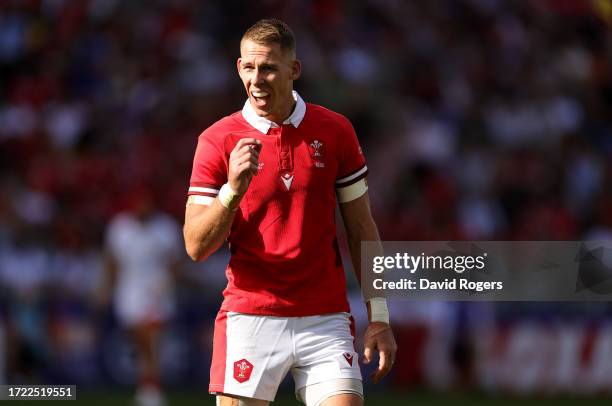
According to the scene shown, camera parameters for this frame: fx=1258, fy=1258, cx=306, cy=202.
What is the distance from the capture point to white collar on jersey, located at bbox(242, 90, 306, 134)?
5824mm

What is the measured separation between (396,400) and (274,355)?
8116mm

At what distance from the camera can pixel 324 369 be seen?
18.7 feet

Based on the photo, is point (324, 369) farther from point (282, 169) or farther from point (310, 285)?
point (282, 169)

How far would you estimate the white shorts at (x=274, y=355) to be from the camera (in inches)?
226

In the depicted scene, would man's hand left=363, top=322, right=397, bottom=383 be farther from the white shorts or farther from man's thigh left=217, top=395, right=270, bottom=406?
man's thigh left=217, top=395, right=270, bottom=406

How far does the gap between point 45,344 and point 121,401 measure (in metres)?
1.64

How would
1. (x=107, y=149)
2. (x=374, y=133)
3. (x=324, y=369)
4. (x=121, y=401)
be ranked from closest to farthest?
(x=324, y=369) → (x=121, y=401) → (x=107, y=149) → (x=374, y=133)

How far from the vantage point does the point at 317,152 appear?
19.1ft

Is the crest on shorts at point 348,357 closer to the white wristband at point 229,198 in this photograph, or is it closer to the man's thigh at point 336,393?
the man's thigh at point 336,393

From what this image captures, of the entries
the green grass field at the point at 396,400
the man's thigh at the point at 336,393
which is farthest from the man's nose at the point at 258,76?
the green grass field at the point at 396,400

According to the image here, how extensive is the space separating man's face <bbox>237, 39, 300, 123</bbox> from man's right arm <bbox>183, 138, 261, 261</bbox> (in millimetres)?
411

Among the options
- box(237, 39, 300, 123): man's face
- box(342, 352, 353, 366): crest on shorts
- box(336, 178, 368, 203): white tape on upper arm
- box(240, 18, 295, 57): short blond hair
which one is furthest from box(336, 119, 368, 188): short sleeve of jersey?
box(342, 352, 353, 366): crest on shorts

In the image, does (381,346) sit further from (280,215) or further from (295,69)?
(295,69)

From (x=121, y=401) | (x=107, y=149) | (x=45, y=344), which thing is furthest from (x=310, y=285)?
(x=107, y=149)
